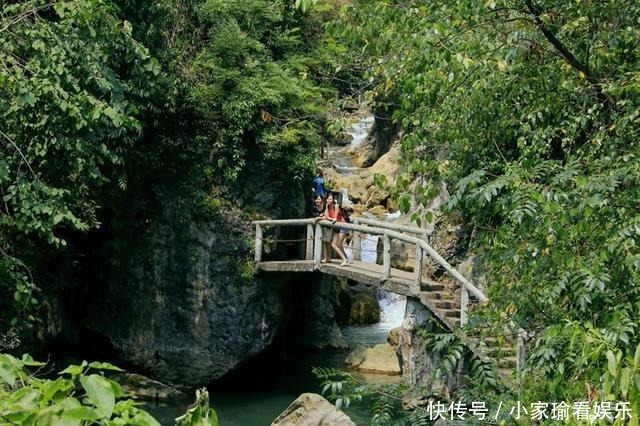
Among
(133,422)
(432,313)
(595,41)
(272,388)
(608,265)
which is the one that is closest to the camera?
(133,422)

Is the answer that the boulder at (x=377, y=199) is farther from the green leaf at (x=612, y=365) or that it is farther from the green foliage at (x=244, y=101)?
the green leaf at (x=612, y=365)

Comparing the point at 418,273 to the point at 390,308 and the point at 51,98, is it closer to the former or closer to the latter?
the point at 51,98

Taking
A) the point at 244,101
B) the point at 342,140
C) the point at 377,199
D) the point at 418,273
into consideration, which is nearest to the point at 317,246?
the point at 418,273

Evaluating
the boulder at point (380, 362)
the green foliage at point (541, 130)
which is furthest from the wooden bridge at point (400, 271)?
the green foliage at point (541, 130)

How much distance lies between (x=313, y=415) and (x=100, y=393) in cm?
722

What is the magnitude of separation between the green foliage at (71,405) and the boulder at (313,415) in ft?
22.6

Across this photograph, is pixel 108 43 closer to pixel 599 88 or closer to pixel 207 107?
pixel 599 88

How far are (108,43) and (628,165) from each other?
5.23m

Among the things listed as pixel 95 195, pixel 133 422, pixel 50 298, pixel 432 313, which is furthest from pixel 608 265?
pixel 50 298

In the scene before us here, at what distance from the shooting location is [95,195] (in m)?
11.2

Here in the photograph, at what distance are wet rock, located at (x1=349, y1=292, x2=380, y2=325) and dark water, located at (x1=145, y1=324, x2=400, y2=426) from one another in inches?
67.2

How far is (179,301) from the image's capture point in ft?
42.2

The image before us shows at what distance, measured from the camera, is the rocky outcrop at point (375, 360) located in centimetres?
1449

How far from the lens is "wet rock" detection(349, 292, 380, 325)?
19.3 metres
